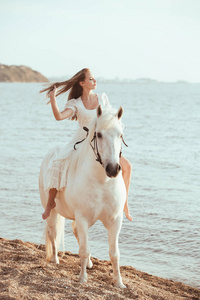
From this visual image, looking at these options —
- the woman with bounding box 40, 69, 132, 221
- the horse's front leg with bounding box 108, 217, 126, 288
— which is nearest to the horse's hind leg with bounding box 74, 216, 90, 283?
the horse's front leg with bounding box 108, 217, 126, 288

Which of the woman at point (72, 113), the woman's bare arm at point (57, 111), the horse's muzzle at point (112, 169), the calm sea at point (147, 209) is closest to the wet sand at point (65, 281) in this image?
the calm sea at point (147, 209)

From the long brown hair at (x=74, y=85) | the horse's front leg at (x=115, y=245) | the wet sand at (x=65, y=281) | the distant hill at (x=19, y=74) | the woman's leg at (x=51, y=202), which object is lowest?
the wet sand at (x=65, y=281)

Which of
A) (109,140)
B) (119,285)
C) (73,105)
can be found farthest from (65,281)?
(73,105)

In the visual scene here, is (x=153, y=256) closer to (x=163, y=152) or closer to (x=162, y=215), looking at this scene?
(x=162, y=215)

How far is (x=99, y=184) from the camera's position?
436 centimetres

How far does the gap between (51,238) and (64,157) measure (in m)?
1.23

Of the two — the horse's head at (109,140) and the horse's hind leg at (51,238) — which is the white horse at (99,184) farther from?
the horse's hind leg at (51,238)

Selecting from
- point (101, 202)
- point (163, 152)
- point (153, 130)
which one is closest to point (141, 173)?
point (163, 152)

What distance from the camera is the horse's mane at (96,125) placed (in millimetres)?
4105

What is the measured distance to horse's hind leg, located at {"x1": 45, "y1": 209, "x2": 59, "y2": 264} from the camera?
18.6 ft

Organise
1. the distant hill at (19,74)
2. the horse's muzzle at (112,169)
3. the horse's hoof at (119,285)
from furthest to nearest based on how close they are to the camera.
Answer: the distant hill at (19,74) → the horse's hoof at (119,285) → the horse's muzzle at (112,169)

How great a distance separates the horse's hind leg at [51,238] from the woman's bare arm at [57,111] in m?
1.24

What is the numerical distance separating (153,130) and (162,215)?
15.1 meters

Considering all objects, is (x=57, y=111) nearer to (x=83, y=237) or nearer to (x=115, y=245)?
(x=83, y=237)
